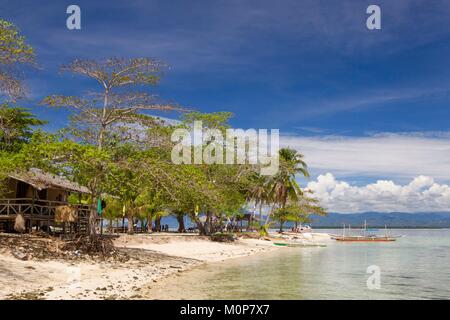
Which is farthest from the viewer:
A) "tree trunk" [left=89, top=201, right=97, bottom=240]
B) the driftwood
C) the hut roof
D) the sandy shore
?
the driftwood

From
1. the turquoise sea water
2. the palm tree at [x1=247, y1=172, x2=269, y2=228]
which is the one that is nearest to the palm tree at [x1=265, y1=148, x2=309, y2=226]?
the palm tree at [x1=247, y1=172, x2=269, y2=228]

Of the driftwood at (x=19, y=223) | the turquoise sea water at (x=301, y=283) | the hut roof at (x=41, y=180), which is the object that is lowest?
the turquoise sea water at (x=301, y=283)

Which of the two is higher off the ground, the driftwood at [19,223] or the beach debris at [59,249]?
the driftwood at [19,223]

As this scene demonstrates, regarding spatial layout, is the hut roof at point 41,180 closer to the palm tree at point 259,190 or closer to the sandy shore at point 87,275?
the sandy shore at point 87,275

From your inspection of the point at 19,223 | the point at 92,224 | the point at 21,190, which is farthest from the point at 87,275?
the point at 21,190

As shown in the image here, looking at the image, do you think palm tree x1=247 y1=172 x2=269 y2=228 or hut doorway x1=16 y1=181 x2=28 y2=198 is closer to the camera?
hut doorway x1=16 y1=181 x2=28 y2=198

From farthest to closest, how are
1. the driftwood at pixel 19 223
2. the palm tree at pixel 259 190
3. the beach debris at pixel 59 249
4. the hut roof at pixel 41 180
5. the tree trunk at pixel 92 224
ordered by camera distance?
the palm tree at pixel 259 190 → the driftwood at pixel 19 223 → the hut roof at pixel 41 180 → the tree trunk at pixel 92 224 → the beach debris at pixel 59 249

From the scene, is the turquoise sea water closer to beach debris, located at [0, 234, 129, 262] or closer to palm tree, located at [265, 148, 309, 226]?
beach debris, located at [0, 234, 129, 262]

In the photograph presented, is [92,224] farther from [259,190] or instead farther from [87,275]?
[259,190]

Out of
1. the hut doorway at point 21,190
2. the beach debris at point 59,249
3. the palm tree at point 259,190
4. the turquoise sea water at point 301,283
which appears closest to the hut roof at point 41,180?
the hut doorway at point 21,190

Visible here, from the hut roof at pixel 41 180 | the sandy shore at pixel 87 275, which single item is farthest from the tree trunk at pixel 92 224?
the sandy shore at pixel 87 275

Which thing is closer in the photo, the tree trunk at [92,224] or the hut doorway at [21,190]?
the tree trunk at [92,224]

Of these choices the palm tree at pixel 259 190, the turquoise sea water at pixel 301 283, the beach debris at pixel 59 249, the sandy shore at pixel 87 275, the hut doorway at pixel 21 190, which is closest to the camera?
the sandy shore at pixel 87 275

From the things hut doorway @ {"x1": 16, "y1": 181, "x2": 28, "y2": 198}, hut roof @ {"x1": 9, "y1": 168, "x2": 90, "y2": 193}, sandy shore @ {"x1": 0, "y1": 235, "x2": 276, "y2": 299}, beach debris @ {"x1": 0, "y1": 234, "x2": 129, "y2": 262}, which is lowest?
sandy shore @ {"x1": 0, "y1": 235, "x2": 276, "y2": 299}
